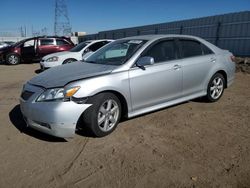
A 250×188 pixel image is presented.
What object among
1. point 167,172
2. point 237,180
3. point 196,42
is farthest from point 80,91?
point 196,42

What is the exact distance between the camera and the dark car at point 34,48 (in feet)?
49.8

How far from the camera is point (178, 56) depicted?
492cm

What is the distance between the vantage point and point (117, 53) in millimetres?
4871

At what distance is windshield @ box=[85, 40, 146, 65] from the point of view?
4.43 m

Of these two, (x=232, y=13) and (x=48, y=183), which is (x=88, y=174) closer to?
(x=48, y=183)

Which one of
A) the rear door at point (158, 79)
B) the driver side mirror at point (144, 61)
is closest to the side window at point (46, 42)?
the rear door at point (158, 79)

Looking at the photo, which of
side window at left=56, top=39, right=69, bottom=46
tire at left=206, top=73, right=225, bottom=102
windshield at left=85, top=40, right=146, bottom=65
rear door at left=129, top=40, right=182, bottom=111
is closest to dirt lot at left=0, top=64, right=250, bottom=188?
rear door at left=129, top=40, right=182, bottom=111

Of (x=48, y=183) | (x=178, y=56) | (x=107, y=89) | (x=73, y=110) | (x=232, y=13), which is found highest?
(x=232, y=13)

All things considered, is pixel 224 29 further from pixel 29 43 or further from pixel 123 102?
pixel 123 102

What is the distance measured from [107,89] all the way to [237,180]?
2.09m

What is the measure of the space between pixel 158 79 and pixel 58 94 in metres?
1.79

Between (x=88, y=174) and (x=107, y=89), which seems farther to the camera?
(x=107, y=89)

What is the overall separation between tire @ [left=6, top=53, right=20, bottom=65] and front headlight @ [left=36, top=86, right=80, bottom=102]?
13461 mm

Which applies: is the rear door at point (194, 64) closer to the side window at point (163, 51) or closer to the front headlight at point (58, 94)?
the side window at point (163, 51)
